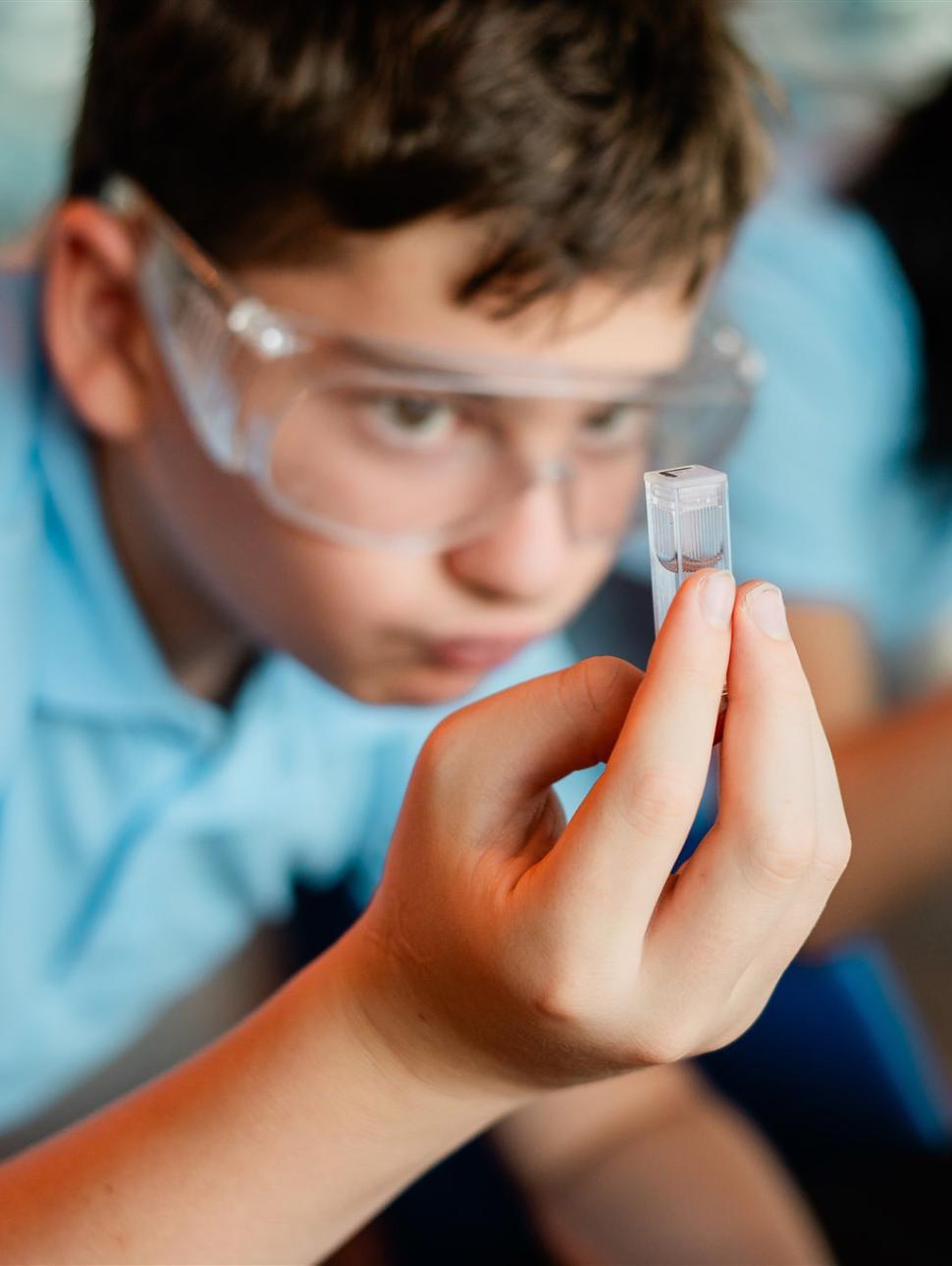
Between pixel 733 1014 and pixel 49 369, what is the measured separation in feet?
1.70

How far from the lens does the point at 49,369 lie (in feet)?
2.33

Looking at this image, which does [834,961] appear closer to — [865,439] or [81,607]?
[865,439]

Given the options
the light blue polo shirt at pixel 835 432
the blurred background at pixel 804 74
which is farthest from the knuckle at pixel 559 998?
the blurred background at pixel 804 74

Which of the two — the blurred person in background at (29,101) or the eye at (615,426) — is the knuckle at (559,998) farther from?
the blurred person in background at (29,101)

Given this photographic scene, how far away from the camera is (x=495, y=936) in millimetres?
343

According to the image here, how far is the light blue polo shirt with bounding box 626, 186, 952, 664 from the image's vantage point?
0.94 meters

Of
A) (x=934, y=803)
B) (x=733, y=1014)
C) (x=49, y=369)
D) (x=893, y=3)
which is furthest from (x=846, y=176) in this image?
(x=733, y=1014)

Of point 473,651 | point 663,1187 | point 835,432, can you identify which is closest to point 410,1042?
point 473,651

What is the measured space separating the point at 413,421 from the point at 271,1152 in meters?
0.32

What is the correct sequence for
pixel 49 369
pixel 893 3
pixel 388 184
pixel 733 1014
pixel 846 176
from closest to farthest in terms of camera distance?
pixel 733 1014
pixel 388 184
pixel 49 369
pixel 846 176
pixel 893 3

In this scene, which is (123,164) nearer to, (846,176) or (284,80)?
(284,80)

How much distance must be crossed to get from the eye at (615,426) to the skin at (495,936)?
38 mm

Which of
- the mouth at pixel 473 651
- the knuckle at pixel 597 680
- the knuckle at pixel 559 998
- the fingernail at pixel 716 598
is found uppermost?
the fingernail at pixel 716 598

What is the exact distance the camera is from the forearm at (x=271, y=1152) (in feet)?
1.27
